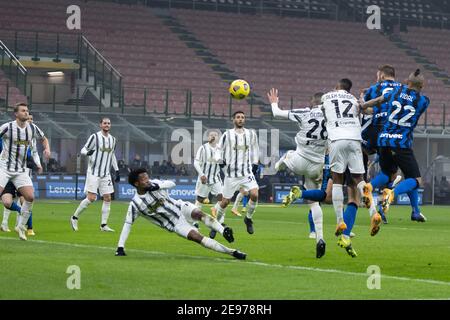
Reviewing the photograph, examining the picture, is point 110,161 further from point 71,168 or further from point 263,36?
point 263,36

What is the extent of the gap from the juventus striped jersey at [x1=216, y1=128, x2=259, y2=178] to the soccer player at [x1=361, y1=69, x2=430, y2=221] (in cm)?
550

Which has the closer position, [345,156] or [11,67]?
[345,156]

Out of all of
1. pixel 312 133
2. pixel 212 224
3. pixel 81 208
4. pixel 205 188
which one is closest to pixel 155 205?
pixel 212 224

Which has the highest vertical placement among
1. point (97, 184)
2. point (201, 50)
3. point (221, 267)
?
point (201, 50)

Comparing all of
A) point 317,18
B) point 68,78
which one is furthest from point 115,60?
point 317,18

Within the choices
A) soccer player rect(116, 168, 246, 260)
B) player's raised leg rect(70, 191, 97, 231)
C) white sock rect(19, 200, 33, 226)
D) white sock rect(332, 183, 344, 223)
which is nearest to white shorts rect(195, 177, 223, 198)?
player's raised leg rect(70, 191, 97, 231)

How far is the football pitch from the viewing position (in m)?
10.9

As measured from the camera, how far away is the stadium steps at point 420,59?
56812 millimetres

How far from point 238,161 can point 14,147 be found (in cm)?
562

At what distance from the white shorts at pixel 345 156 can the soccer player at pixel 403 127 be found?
0.94 m

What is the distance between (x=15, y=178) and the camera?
18.8 metres

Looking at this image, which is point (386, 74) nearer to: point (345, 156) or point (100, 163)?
point (345, 156)

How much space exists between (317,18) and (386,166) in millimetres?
41461
